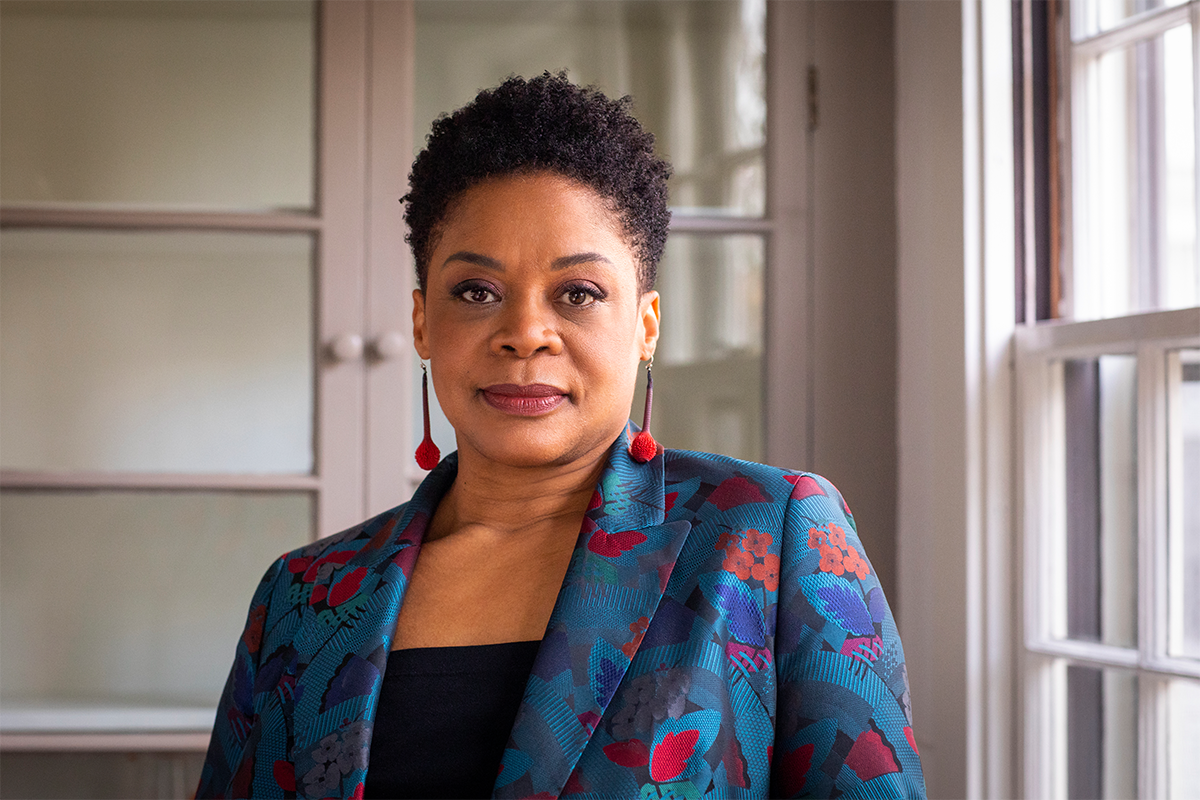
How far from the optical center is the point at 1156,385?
1.39m

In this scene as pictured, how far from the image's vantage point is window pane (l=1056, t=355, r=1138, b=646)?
1458mm

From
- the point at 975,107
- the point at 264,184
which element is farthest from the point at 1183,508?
the point at 264,184

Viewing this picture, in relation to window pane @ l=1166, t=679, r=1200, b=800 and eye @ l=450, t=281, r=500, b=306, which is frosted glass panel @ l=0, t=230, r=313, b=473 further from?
window pane @ l=1166, t=679, r=1200, b=800

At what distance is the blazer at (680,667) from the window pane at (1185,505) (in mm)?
622

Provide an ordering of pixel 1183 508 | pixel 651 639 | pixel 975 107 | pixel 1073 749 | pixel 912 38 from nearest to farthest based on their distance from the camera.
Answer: pixel 651 639 < pixel 1183 508 < pixel 1073 749 < pixel 975 107 < pixel 912 38

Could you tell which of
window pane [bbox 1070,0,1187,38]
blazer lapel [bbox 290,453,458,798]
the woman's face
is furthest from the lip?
window pane [bbox 1070,0,1187,38]

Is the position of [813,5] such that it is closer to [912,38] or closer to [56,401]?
[912,38]

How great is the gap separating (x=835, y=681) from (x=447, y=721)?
0.39 meters

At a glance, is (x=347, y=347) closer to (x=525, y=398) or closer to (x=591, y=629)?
(x=525, y=398)

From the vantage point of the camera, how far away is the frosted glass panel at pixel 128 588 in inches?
71.6

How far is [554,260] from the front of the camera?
3.45ft

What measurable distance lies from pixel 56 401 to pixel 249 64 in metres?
0.73

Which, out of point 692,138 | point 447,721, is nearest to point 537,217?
point 447,721

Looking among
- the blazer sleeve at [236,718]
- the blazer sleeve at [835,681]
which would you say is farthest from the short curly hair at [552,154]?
the blazer sleeve at [236,718]
